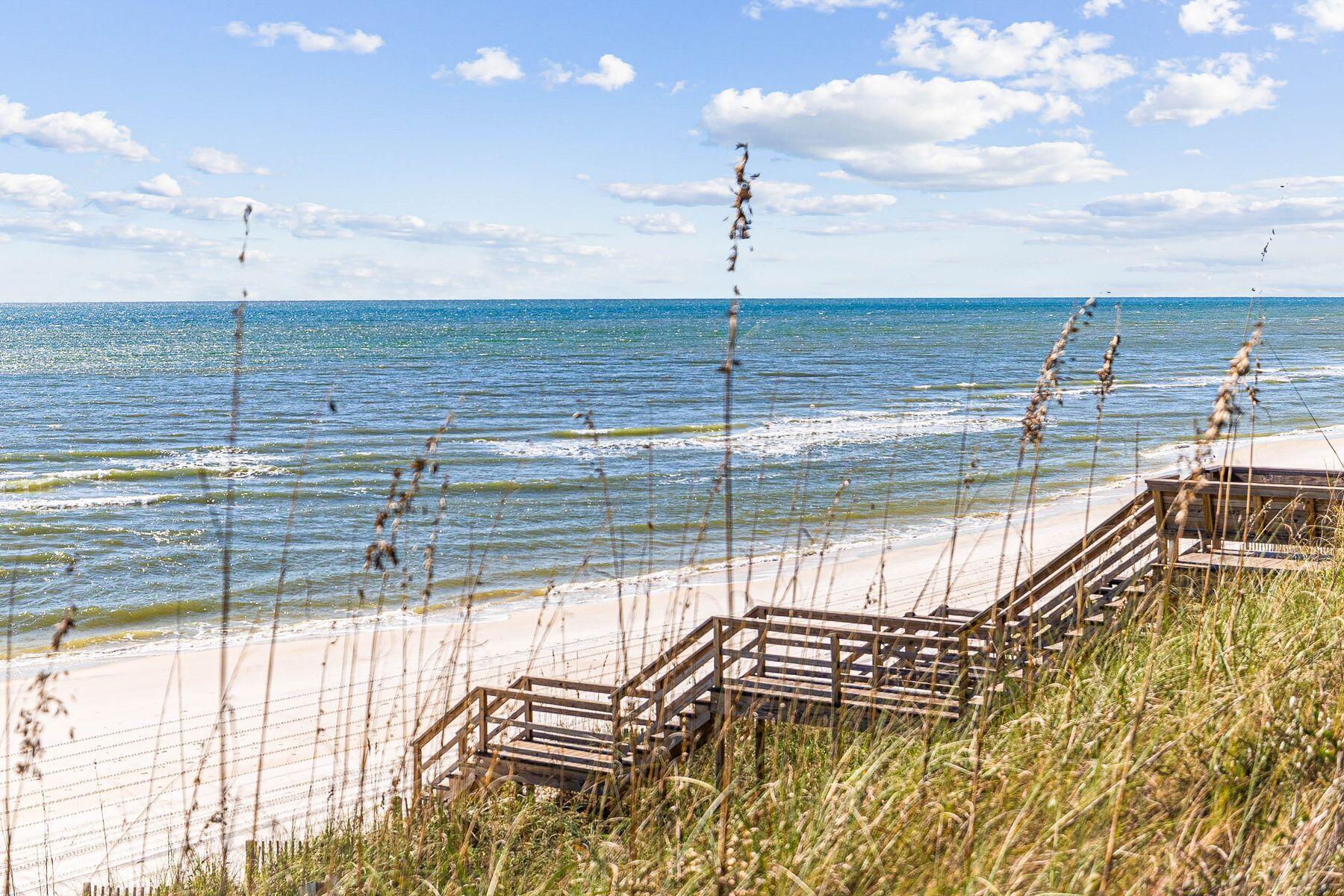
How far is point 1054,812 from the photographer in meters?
2.88

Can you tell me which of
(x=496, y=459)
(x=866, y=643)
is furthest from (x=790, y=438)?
(x=866, y=643)

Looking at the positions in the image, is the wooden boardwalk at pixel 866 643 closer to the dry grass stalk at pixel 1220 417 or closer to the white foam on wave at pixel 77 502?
the dry grass stalk at pixel 1220 417

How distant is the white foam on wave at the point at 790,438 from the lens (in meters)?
31.5

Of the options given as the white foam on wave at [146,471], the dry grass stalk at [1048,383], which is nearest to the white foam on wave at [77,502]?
the white foam on wave at [146,471]

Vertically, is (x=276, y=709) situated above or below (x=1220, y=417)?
below

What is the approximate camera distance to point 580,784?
8.12 meters

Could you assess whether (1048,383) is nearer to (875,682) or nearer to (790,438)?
(875,682)

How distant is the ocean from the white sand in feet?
2.87

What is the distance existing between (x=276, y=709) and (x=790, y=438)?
2468cm

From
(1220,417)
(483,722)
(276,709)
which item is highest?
(1220,417)

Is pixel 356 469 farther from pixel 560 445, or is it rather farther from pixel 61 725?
Result: pixel 61 725

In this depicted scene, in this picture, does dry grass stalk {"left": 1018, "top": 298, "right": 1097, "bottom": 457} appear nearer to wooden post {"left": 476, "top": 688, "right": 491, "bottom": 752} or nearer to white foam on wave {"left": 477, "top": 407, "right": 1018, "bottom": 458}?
wooden post {"left": 476, "top": 688, "right": 491, "bottom": 752}

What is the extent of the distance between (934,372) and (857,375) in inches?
207

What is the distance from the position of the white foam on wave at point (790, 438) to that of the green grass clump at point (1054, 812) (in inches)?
980
